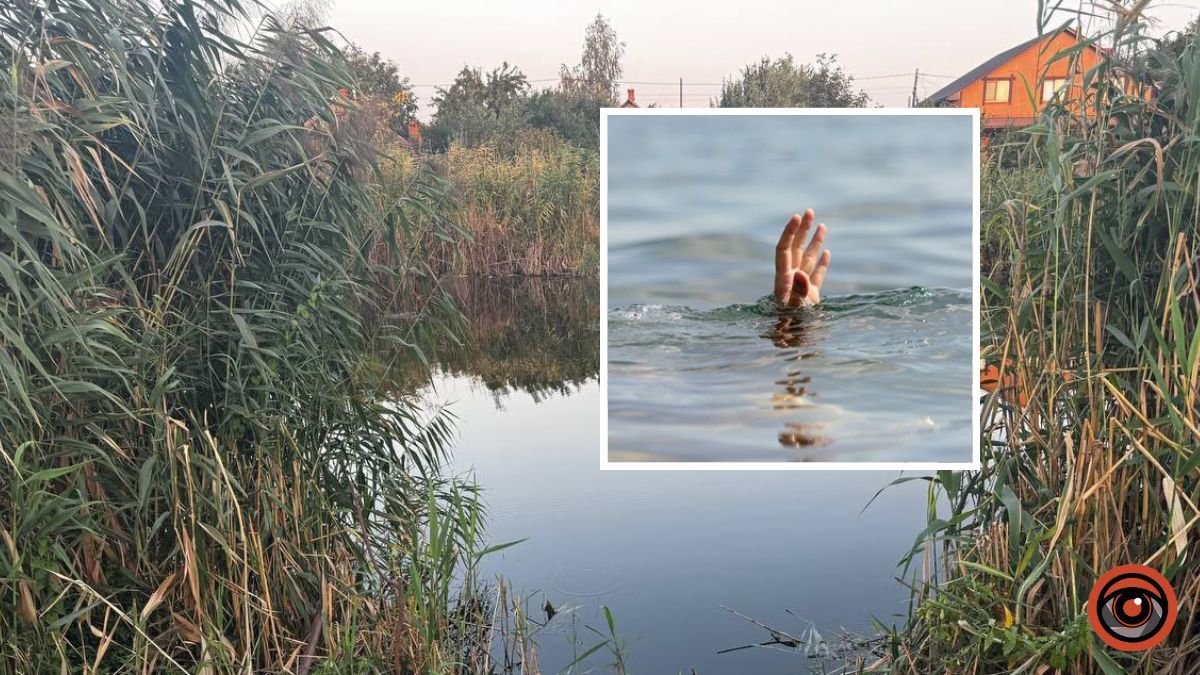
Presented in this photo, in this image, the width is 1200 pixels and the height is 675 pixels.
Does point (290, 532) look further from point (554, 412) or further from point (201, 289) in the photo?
point (554, 412)

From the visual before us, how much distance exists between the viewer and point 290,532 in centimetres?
267

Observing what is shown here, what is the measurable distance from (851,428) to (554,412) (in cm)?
389

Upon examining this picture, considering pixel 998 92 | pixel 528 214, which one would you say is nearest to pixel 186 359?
pixel 528 214

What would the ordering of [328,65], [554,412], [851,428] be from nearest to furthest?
[851,428], [328,65], [554,412]

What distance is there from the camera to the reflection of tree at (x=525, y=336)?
7.12 metres

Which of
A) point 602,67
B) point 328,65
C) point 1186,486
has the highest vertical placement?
point 602,67

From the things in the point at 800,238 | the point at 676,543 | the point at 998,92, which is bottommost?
the point at 676,543

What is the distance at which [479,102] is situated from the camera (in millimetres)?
14984

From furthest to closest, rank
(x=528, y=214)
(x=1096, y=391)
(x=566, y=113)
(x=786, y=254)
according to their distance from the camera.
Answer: (x=566, y=113)
(x=528, y=214)
(x=786, y=254)
(x=1096, y=391)

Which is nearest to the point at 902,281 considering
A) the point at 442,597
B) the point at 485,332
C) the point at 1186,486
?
the point at 1186,486

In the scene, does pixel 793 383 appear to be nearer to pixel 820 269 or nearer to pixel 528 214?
pixel 820 269

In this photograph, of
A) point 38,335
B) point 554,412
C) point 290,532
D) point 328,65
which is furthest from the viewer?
point 554,412

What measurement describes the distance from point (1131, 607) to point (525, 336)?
632 cm

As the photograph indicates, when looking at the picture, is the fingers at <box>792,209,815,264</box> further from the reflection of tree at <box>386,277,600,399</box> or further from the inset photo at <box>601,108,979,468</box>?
the reflection of tree at <box>386,277,600,399</box>
